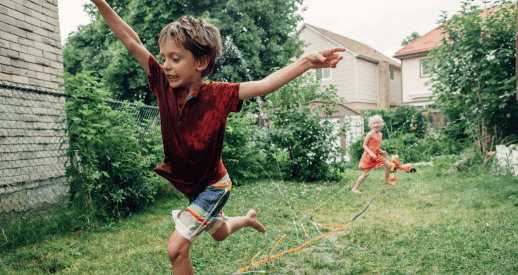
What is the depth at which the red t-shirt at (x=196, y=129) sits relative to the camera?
198 cm

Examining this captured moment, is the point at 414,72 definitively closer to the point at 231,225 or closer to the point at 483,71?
the point at 483,71

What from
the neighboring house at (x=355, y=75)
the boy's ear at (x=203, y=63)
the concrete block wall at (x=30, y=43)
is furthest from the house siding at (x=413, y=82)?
the boy's ear at (x=203, y=63)

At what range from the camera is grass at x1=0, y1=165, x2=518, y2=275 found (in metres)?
2.88

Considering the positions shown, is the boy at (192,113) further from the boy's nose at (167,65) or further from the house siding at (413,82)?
the house siding at (413,82)

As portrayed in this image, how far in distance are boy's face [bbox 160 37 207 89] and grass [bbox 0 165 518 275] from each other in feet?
5.56

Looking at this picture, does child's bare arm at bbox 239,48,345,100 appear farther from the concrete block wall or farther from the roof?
the roof

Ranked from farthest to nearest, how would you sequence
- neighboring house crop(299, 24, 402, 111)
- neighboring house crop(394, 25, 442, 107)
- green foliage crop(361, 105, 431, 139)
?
neighboring house crop(299, 24, 402, 111) → neighboring house crop(394, 25, 442, 107) → green foliage crop(361, 105, 431, 139)

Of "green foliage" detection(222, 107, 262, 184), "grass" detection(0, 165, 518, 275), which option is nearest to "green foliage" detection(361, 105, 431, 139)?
"green foliage" detection(222, 107, 262, 184)

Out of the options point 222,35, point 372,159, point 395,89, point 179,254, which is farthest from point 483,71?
point 395,89

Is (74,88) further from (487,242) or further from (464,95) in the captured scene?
(464,95)

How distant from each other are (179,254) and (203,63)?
1.11 m

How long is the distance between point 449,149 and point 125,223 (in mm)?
10190

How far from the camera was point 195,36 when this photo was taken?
1945 millimetres

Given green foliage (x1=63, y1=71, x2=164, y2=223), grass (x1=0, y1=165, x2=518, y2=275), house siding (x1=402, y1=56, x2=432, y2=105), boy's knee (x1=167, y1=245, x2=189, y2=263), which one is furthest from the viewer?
house siding (x1=402, y1=56, x2=432, y2=105)
